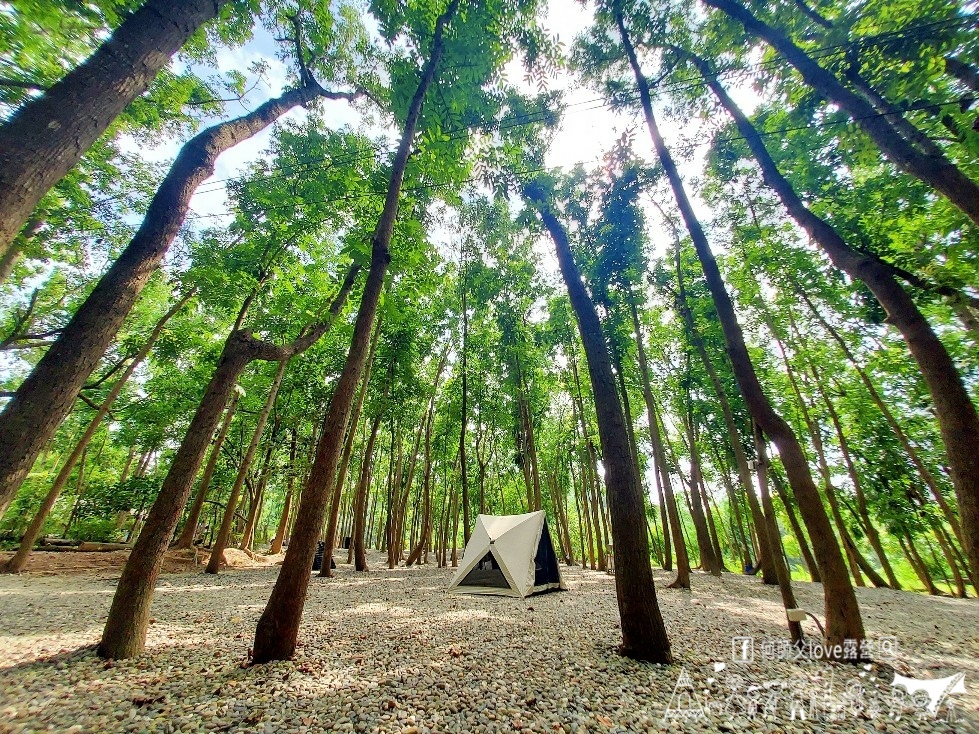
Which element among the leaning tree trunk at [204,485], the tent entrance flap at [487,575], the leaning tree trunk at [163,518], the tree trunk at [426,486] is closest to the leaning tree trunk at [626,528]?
the leaning tree trunk at [163,518]

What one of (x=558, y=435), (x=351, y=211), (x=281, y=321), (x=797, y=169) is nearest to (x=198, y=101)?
(x=351, y=211)

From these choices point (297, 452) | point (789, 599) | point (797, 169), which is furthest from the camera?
point (297, 452)

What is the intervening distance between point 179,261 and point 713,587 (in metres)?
18.4

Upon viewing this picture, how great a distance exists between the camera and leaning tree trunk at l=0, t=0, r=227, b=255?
6.14 feet

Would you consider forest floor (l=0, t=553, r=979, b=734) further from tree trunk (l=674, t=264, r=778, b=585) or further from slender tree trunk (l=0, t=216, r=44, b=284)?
slender tree trunk (l=0, t=216, r=44, b=284)

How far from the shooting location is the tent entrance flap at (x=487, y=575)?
31.8 feet

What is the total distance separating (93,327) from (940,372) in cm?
805

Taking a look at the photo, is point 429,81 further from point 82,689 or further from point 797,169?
point 82,689

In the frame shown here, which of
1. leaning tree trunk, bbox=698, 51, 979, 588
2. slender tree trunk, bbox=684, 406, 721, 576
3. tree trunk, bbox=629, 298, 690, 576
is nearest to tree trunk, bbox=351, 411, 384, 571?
tree trunk, bbox=629, 298, 690, 576

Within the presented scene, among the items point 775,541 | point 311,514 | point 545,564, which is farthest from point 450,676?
point 545,564

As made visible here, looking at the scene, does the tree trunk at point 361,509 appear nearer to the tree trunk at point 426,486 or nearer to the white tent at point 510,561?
the tree trunk at point 426,486

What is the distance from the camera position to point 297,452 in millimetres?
16234

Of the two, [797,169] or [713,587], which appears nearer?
[797,169]

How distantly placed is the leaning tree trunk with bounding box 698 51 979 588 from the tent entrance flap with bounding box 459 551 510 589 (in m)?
8.52
